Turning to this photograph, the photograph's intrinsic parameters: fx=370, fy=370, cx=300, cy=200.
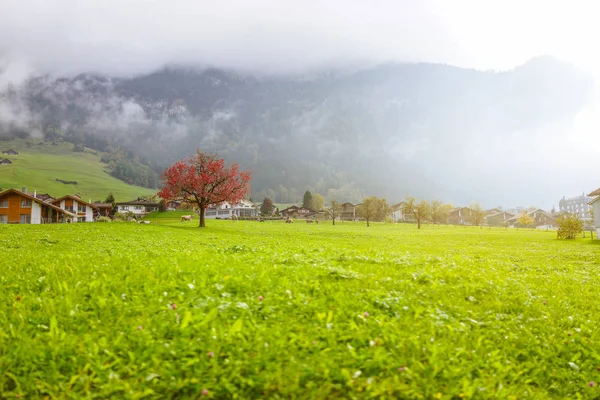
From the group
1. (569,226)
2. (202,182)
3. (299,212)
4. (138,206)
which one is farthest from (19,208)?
(569,226)

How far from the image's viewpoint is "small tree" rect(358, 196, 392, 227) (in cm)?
11438

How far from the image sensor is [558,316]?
35.5ft

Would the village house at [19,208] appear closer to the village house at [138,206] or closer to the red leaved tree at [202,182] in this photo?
the red leaved tree at [202,182]

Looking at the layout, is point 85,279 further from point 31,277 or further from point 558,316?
point 558,316

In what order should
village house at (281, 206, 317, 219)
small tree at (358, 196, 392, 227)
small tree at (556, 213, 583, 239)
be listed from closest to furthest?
small tree at (556, 213, 583, 239) < small tree at (358, 196, 392, 227) < village house at (281, 206, 317, 219)

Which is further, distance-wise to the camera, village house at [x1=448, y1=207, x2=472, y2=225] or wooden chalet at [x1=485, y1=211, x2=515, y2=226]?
village house at [x1=448, y1=207, x2=472, y2=225]

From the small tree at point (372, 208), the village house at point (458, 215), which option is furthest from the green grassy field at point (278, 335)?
the village house at point (458, 215)

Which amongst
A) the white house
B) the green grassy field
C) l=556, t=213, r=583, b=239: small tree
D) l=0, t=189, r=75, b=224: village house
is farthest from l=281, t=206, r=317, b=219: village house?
the green grassy field

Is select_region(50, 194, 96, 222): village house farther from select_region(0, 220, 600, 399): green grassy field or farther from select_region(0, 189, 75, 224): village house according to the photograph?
select_region(0, 220, 600, 399): green grassy field

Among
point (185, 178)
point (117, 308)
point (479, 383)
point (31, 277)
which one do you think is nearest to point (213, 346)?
point (117, 308)

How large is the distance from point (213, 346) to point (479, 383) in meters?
4.98

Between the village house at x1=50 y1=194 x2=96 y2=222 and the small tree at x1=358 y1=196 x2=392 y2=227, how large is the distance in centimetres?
9056

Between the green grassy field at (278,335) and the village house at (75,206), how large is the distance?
122614 millimetres

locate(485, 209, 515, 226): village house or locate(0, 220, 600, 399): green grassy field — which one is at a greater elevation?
locate(485, 209, 515, 226): village house
